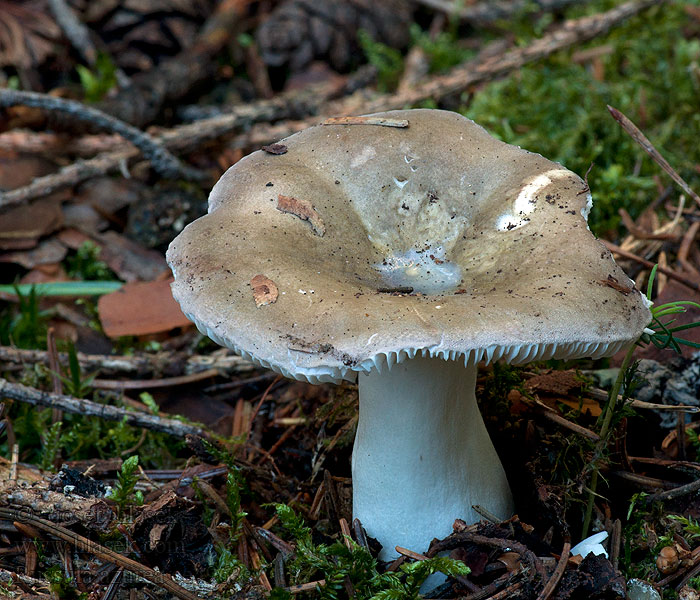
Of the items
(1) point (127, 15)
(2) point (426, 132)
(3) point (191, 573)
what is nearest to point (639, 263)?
(2) point (426, 132)

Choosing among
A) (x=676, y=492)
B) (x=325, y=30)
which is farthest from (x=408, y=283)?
(x=325, y=30)

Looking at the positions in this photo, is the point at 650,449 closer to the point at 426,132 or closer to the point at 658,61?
the point at 426,132

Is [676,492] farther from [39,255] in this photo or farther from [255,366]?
[39,255]

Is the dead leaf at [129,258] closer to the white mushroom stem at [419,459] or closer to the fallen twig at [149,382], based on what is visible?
the fallen twig at [149,382]

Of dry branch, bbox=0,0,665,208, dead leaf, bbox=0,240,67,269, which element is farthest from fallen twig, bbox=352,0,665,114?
dead leaf, bbox=0,240,67,269

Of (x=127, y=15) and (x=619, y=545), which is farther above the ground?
(x=127, y=15)

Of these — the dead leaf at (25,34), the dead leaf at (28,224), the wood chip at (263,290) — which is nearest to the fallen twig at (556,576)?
the wood chip at (263,290)

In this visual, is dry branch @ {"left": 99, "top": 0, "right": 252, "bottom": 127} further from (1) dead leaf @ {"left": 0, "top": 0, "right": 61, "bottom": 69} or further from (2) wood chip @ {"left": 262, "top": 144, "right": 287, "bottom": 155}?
(2) wood chip @ {"left": 262, "top": 144, "right": 287, "bottom": 155}
